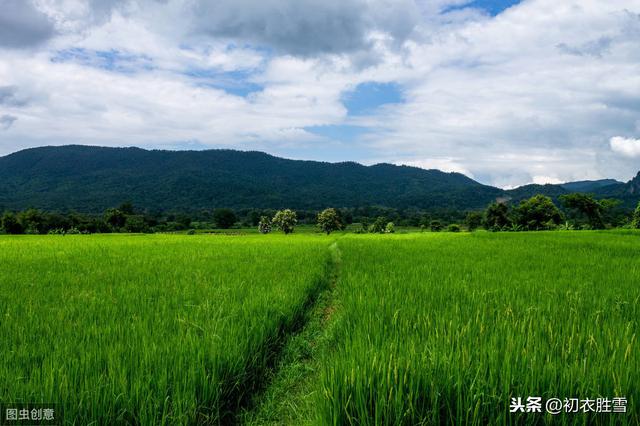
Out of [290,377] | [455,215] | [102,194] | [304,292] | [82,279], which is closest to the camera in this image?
[290,377]

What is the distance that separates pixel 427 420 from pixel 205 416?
155 cm

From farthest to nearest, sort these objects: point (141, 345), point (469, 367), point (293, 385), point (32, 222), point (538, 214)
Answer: point (538, 214), point (32, 222), point (293, 385), point (141, 345), point (469, 367)

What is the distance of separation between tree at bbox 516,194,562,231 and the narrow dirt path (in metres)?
75.4

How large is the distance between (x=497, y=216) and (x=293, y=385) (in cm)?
8696

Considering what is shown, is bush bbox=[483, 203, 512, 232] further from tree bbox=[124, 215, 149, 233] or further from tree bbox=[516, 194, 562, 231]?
tree bbox=[124, 215, 149, 233]

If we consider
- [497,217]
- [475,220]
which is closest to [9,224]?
[497,217]

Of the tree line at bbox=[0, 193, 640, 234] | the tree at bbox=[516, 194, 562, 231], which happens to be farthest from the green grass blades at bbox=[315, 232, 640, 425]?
the tree at bbox=[516, 194, 562, 231]

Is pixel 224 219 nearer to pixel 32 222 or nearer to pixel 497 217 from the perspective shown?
pixel 32 222

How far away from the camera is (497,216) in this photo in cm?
7981

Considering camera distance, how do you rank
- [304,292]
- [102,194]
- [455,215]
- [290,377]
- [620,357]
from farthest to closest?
[102,194] → [455,215] → [304,292] → [290,377] → [620,357]

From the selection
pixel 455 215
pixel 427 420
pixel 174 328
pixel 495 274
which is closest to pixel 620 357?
pixel 427 420

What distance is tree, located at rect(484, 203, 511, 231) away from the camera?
7912 centimetres

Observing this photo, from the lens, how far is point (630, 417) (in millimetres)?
1945

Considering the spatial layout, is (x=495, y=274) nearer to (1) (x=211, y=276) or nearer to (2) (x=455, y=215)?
(1) (x=211, y=276)
